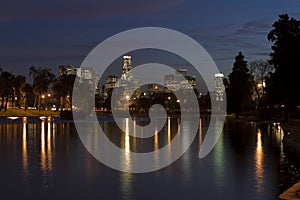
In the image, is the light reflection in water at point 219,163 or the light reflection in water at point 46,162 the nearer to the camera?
the light reflection in water at point 219,163

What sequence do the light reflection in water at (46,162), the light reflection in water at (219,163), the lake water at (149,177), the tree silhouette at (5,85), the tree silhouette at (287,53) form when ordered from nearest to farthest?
the lake water at (149,177)
the light reflection in water at (219,163)
the light reflection in water at (46,162)
the tree silhouette at (287,53)
the tree silhouette at (5,85)

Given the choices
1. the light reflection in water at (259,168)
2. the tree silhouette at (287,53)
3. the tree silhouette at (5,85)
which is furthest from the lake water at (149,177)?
the tree silhouette at (5,85)

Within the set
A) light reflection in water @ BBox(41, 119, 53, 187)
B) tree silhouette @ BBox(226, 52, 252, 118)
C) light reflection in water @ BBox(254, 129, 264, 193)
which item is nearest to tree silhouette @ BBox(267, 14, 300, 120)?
light reflection in water @ BBox(254, 129, 264, 193)

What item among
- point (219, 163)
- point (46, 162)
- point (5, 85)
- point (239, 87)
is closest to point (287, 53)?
point (219, 163)

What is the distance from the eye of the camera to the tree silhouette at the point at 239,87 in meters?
98.7

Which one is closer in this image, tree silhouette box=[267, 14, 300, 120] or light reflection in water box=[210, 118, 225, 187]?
light reflection in water box=[210, 118, 225, 187]

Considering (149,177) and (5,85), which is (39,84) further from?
(149,177)

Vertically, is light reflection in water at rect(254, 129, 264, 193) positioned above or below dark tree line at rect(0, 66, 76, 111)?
below

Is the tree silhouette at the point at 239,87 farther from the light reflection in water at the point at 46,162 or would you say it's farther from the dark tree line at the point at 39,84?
the light reflection in water at the point at 46,162

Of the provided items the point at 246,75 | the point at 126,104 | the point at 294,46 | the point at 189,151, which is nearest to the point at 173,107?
the point at 126,104

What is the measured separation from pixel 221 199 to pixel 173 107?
183702 millimetres

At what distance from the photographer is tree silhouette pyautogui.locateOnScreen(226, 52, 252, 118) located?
3884 inches

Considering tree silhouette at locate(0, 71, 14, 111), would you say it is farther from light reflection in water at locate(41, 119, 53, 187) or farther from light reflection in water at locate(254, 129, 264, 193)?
light reflection in water at locate(254, 129, 264, 193)

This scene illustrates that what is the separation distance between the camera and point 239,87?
329 feet
